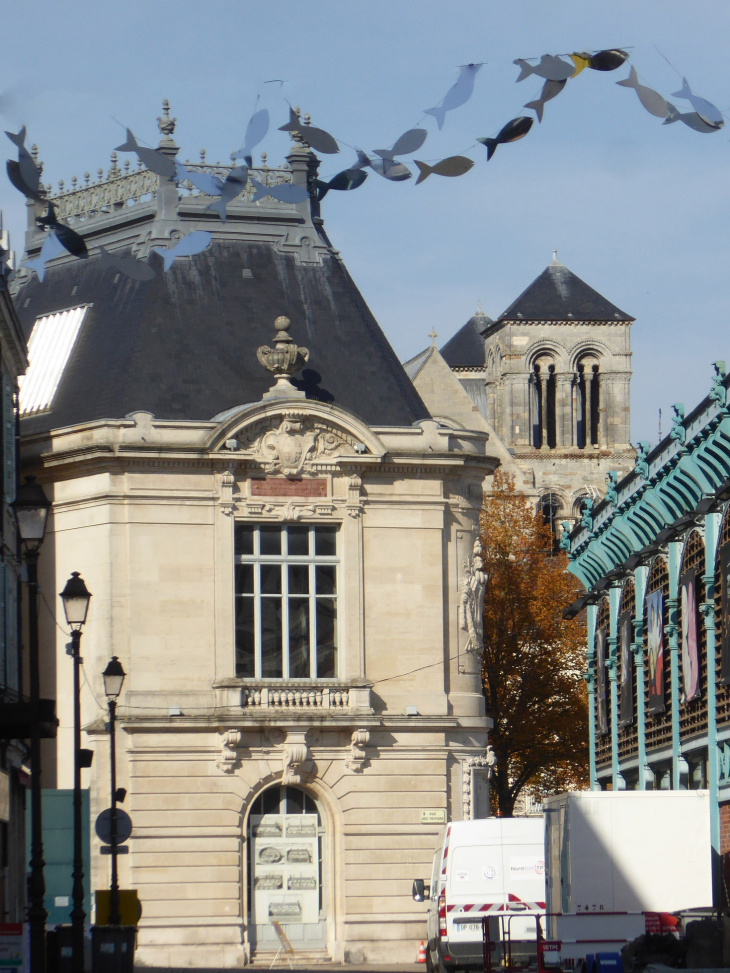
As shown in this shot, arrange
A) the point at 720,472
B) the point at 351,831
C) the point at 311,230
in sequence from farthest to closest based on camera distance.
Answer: the point at 311,230 → the point at 351,831 → the point at 720,472

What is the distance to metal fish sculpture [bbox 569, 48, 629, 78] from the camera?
42.9 ft

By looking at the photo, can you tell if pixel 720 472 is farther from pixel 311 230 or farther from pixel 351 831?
pixel 311 230

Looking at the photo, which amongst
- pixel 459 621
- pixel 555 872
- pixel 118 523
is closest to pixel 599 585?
pixel 459 621

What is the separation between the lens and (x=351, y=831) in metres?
39.8

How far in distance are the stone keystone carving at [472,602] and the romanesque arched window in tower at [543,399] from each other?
7880 cm

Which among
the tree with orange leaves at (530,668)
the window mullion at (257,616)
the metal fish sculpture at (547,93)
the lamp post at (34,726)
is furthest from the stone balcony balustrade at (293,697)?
the metal fish sculpture at (547,93)

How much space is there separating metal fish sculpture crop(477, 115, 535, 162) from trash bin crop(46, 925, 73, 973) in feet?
48.0

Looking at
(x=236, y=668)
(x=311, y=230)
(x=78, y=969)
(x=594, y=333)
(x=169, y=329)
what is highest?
(x=594, y=333)

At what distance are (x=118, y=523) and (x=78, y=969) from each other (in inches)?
673

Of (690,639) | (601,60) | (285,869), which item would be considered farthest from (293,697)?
(601,60)

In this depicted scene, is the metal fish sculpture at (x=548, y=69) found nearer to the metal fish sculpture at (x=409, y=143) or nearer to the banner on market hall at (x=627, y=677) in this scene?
the metal fish sculpture at (x=409, y=143)

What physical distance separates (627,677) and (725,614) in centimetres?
1055

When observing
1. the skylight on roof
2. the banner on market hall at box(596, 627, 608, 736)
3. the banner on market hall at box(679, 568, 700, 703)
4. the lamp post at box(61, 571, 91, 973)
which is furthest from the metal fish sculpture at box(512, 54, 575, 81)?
the banner on market hall at box(596, 627, 608, 736)

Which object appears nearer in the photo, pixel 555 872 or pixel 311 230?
pixel 555 872
